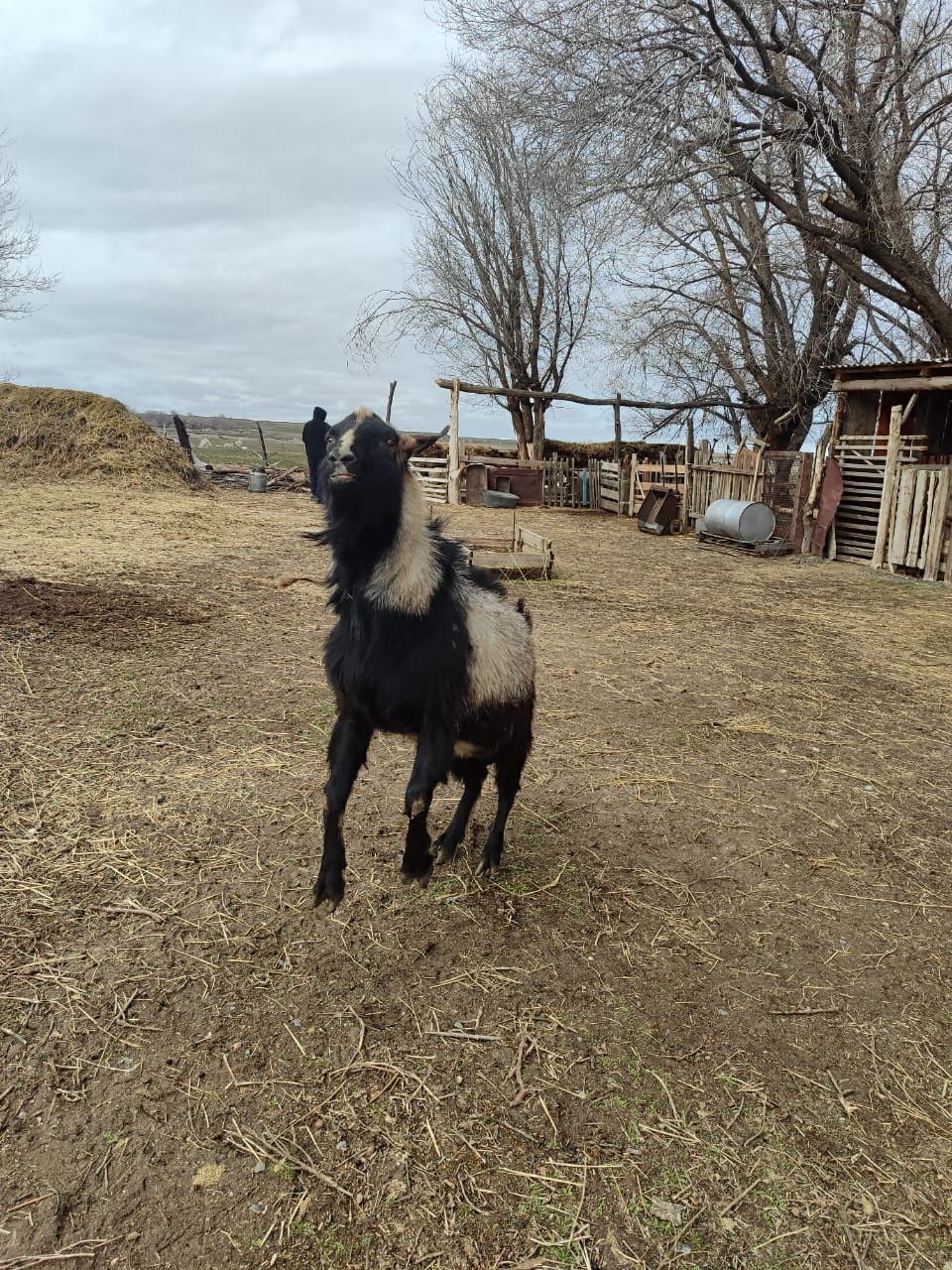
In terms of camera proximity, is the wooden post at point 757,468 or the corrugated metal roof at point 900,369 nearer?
the corrugated metal roof at point 900,369

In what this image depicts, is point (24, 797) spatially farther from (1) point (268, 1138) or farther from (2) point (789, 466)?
(2) point (789, 466)

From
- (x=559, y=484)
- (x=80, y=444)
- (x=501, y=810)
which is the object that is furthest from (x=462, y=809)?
(x=559, y=484)

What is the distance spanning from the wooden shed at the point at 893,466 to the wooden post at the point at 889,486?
0.02 m

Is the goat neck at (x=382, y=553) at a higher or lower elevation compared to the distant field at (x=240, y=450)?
lower

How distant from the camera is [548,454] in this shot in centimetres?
2958

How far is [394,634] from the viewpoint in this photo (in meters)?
2.98

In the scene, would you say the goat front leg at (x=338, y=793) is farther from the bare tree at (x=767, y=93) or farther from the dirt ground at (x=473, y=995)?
the bare tree at (x=767, y=93)

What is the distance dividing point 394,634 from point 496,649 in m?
0.59

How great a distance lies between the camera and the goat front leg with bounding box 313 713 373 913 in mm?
3127

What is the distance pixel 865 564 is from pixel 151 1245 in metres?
16.0

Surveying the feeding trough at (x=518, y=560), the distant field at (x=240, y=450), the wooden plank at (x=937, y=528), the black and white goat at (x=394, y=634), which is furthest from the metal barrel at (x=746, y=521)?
the distant field at (x=240, y=450)

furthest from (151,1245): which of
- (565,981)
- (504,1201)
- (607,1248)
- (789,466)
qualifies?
(789,466)

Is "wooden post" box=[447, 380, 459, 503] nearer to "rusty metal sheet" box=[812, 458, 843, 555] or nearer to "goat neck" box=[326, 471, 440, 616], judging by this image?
"rusty metal sheet" box=[812, 458, 843, 555]

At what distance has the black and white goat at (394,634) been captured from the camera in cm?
293
